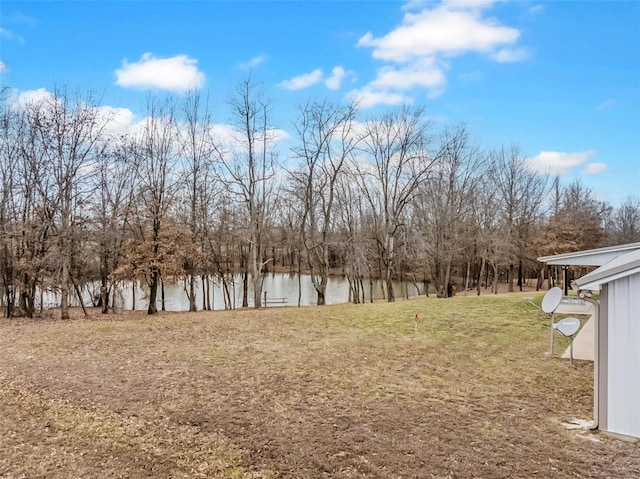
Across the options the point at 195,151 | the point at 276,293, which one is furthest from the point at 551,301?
the point at 276,293

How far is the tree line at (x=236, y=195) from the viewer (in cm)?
1376

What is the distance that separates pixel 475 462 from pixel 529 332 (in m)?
7.41

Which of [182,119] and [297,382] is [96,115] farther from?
[297,382]

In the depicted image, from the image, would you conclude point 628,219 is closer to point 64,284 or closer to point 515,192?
point 515,192

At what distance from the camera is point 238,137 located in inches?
717

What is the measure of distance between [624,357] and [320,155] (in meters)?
16.2

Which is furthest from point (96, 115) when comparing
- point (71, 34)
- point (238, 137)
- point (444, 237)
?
point (444, 237)

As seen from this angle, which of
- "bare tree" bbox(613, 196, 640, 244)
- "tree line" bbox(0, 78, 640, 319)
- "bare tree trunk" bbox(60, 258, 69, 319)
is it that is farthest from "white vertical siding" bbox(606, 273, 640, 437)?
"bare tree" bbox(613, 196, 640, 244)

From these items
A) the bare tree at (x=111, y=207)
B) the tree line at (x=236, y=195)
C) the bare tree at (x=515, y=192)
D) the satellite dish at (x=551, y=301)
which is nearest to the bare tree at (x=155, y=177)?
the tree line at (x=236, y=195)

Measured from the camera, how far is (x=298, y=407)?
550cm

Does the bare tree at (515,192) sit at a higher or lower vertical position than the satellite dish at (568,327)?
higher

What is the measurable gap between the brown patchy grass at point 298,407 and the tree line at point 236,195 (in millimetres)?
4712

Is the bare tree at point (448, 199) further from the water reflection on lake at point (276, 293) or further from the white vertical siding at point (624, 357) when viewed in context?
the white vertical siding at point (624, 357)

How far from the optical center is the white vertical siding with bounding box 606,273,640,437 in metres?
4.43
